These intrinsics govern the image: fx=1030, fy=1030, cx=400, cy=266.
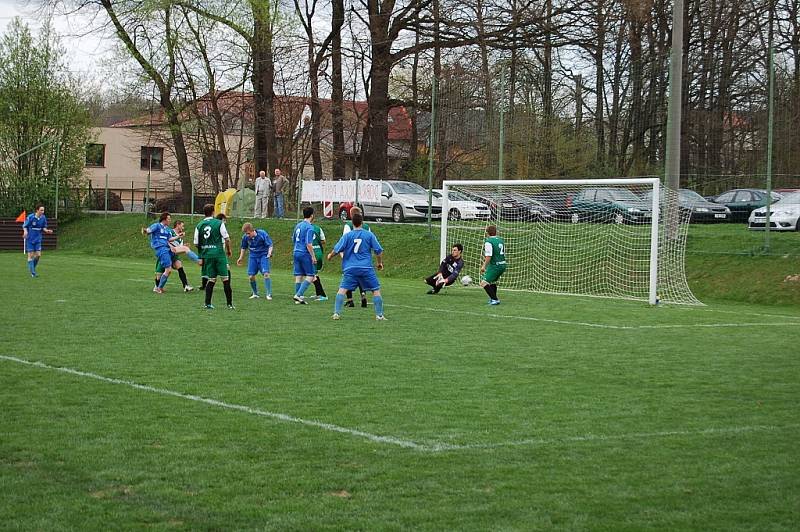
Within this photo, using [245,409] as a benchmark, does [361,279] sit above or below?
above

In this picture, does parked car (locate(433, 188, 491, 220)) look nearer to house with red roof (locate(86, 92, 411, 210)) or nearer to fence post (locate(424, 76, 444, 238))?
fence post (locate(424, 76, 444, 238))

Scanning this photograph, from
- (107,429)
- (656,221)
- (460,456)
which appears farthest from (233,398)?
(656,221)

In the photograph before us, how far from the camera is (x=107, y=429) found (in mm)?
7781

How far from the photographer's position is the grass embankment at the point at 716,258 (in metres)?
22.8

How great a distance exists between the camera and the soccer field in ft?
19.2

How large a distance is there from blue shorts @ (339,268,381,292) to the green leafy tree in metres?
31.2

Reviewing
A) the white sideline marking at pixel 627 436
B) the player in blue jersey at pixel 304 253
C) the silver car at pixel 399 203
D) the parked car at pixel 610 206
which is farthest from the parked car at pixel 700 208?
the white sideline marking at pixel 627 436

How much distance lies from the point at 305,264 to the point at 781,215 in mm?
12672

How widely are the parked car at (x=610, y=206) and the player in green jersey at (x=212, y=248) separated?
10.8 m

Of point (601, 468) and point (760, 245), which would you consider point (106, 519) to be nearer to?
point (601, 468)

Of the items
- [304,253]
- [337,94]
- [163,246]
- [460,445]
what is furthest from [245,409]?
[337,94]

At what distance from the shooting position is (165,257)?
21.0 m

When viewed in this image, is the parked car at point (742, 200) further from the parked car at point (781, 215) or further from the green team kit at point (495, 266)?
the green team kit at point (495, 266)

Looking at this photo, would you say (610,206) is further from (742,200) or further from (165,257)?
(165,257)
